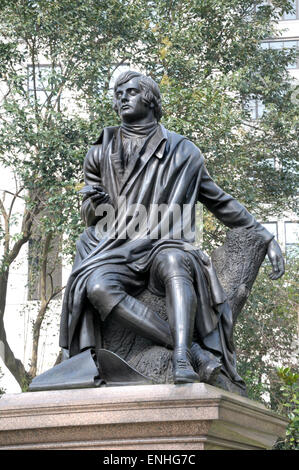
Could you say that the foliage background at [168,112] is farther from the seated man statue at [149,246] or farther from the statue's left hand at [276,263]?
the statue's left hand at [276,263]

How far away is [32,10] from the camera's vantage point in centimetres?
1316

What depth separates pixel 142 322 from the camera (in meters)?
4.77

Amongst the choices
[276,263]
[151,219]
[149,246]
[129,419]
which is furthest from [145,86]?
[129,419]

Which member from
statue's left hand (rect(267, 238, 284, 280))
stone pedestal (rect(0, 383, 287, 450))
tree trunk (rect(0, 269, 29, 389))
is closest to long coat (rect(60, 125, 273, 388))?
statue's left hand (rect(267, 238, 284, 280))

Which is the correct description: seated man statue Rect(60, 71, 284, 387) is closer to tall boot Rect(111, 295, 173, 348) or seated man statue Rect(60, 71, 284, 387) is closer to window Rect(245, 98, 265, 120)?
tall boot Rect(111, 295, 173, 348)

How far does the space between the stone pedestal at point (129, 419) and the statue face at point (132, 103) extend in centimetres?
202

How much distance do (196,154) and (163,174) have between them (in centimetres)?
33

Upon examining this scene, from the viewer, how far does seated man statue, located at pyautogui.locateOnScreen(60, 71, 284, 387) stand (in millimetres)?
4770

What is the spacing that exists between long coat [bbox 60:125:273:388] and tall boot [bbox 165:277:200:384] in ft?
0.72

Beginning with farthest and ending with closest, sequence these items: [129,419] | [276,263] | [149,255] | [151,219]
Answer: [276,263], [151,219], [149,255], [129,419]

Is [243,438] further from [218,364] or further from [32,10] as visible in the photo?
[32,10]

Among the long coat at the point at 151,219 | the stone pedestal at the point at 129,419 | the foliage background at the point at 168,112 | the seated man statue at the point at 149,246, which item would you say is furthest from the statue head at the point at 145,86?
the foliage background at the point at 168,112

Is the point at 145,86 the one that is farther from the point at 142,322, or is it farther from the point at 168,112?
the point at 168,112

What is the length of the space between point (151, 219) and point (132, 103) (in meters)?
0.88
